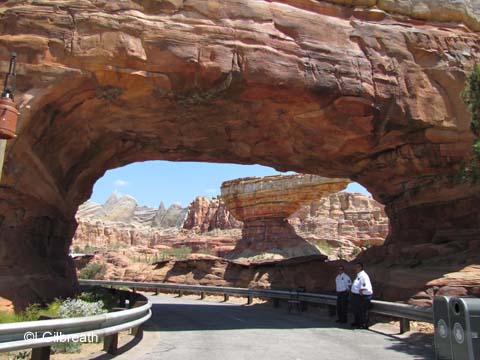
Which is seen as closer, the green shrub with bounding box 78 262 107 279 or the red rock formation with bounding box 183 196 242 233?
the green shrub with bounding box 78 262 107 279

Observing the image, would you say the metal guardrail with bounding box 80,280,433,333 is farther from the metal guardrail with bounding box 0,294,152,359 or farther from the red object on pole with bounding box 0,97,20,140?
the red object on pole with bounding box 0,97,20,140

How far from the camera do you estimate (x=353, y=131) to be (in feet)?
47.7

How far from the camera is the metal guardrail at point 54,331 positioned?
4945 millimetres

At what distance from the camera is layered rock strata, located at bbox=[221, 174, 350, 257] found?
38812 mm

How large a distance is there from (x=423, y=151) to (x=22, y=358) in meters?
13.4

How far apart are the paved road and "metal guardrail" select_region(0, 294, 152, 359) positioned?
56 centimetres

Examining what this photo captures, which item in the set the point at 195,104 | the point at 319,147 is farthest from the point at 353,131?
the point at 195,104

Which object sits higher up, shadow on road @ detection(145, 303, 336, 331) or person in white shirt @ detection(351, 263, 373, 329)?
person in white shirt @ detection(351, 263, 373, 329)

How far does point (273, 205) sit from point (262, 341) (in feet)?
103

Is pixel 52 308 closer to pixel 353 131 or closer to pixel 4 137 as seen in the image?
pixel 4 137

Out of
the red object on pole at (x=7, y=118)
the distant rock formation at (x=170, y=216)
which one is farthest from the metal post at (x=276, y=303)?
the distant rock formation at (x=170, y=216)

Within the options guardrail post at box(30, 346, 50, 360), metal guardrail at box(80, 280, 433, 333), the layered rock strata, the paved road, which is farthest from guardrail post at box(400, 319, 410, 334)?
the layered rock strata

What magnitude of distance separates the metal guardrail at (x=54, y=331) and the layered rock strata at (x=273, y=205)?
31135mm

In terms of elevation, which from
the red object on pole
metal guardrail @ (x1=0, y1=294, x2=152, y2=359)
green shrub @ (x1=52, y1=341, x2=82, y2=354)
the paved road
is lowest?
the paved road
